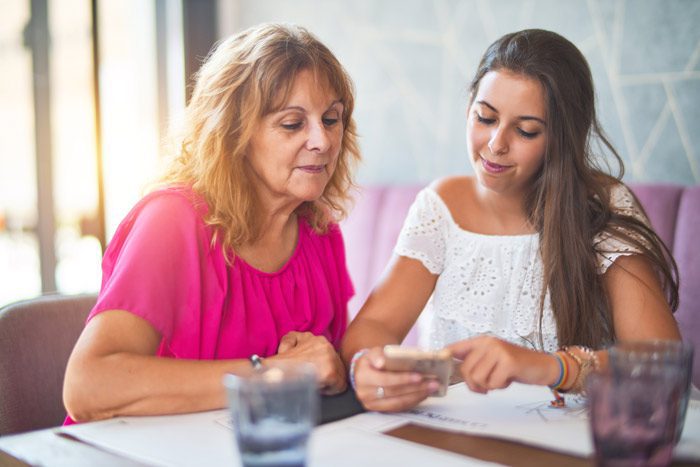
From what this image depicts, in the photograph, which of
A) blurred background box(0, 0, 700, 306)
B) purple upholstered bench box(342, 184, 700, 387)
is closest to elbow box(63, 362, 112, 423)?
blurred background box(0, 0, 700, 306)

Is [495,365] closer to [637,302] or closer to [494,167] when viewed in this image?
[637,302]

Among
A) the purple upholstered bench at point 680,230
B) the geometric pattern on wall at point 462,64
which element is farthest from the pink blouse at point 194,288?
the geometric pattern on wall at point 462,64

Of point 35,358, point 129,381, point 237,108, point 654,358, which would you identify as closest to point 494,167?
point 237,108

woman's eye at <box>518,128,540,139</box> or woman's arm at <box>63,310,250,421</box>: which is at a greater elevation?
woman's eye at <box>518,128,540,139</box>

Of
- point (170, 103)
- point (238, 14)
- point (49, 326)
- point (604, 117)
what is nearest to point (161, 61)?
point (170, 103)

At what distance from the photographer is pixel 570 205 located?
1.64m

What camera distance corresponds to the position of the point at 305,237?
5.55 ft

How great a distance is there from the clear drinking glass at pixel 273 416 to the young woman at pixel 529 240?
642mm

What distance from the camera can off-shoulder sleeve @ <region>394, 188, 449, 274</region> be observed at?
1.78m

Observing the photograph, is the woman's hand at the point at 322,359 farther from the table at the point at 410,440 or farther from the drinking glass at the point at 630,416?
the drinking glass at the point at 630,416

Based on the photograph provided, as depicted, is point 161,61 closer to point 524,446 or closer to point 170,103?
point 170,103

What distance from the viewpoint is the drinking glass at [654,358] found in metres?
0.87

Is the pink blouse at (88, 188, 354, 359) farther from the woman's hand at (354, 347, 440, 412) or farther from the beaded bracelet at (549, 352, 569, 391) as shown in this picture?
the beaded bracelet at (549, 352, 569, 391)

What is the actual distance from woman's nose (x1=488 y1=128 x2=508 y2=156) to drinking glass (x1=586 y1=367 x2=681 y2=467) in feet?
2.90
